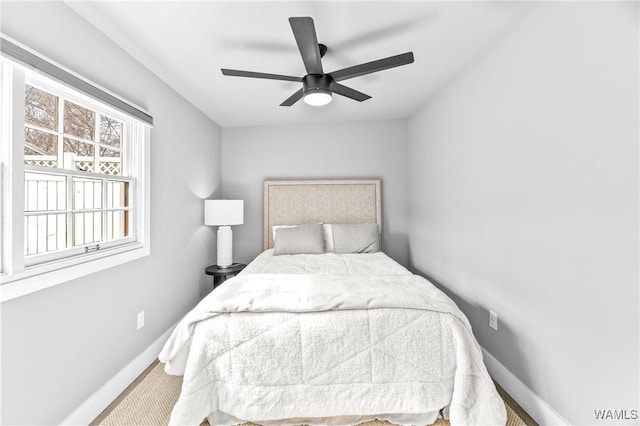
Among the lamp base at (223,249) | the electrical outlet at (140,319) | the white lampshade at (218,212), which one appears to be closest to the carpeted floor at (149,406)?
the electrical outlet at (140,319)

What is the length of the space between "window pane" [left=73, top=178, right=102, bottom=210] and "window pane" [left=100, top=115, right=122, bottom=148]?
327 mm

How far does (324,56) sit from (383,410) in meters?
2.39

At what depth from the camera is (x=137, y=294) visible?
2.18 meters

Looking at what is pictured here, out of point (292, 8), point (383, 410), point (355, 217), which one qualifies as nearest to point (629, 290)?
point (383, 410)

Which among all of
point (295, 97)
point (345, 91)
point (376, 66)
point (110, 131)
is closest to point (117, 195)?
point (110, 131)

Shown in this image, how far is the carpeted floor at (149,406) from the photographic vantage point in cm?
165

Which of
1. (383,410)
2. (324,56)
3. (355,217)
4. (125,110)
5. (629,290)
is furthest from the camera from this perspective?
(355,217)

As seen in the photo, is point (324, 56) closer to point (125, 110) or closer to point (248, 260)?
point (125, 110)

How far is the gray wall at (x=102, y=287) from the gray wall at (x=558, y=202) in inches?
105

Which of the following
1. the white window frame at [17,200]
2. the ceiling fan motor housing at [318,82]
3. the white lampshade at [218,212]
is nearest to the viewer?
the white window frame at [17,200]

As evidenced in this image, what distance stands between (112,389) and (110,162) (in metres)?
1.55

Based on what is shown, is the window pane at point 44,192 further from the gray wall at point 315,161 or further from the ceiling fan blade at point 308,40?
the gray wall at point 315,161

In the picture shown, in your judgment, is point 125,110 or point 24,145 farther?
point 125,110

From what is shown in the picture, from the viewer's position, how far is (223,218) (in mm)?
3334
